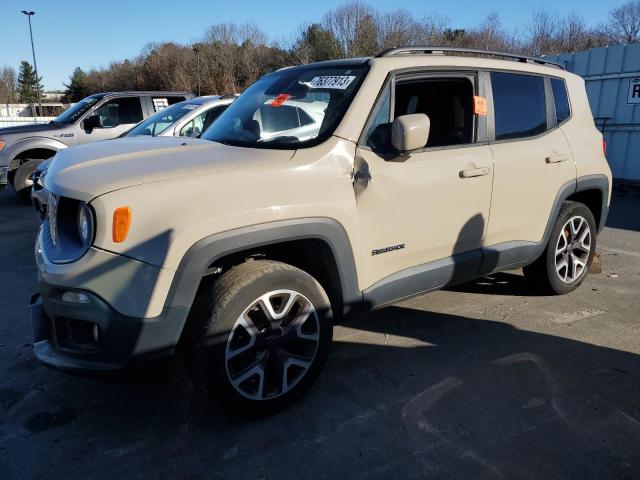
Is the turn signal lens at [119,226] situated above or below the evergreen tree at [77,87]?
below

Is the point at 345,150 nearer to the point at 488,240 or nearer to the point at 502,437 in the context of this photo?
the point at 488,240

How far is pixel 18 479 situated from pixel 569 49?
4030 cm

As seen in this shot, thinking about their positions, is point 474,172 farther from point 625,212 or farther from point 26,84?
point 26,84

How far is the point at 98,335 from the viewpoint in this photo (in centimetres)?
236

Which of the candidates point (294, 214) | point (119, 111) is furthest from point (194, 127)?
point (294, 214)

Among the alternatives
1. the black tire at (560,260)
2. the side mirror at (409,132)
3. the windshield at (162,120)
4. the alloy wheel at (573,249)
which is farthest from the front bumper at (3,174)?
the alloy wheel at (573,249)

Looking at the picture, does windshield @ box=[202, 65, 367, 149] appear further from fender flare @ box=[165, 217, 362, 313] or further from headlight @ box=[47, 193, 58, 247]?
headlight @ box=[47, 193, 58, 247]

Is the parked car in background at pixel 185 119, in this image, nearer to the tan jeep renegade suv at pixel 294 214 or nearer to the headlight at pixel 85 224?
the tan jeep renegade suv at pixel 294 214

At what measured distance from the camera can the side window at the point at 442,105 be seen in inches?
138

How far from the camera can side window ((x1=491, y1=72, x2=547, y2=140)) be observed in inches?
148

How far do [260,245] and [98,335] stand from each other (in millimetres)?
857

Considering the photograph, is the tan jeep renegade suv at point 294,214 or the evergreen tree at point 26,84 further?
the evergreen tree at point 26,84

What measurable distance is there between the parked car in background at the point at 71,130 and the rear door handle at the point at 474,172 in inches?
290

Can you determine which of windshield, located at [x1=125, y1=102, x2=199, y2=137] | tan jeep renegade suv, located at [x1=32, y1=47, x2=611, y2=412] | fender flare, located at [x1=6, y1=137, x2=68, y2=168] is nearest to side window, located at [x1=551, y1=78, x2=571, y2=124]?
tan jeep renegade suv, located at [x1=32, y1=47, x2=611, y2=412]
